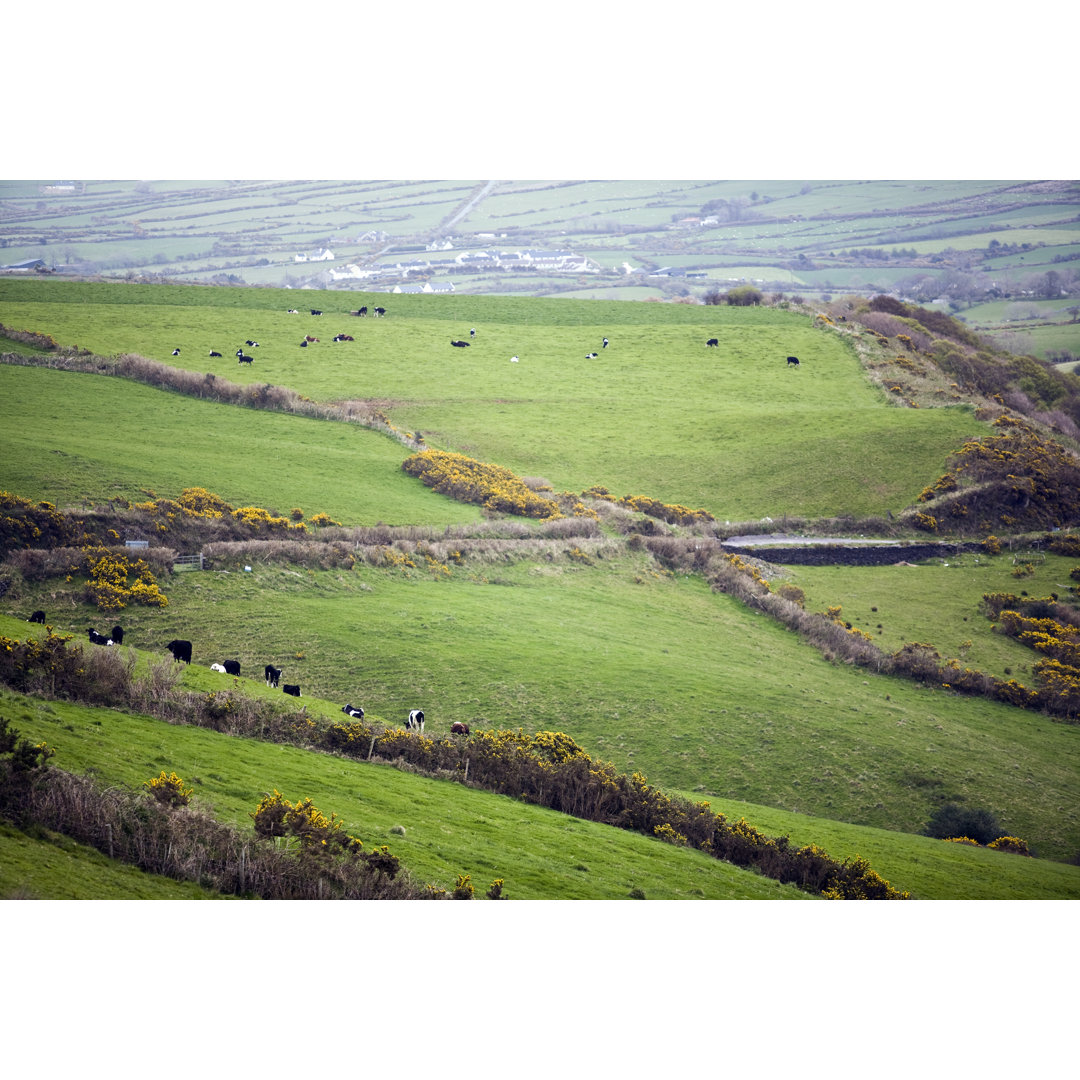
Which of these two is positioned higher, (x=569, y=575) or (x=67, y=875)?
(x=569, y=575)

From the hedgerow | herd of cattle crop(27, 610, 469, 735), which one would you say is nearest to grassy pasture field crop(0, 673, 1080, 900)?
the hedgerow

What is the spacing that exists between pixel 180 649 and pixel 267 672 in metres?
1.77

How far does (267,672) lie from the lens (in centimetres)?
1800

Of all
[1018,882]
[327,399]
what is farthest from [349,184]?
[1018,882]

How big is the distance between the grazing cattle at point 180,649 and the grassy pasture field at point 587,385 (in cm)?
1710

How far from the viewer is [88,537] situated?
730 inches

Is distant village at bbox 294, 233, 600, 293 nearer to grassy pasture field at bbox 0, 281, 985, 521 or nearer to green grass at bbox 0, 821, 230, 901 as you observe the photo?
grassy pasture field at bbox 0, 281, 985, 521

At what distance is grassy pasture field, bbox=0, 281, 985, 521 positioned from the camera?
37156 mm

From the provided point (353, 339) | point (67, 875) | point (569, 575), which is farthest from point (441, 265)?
point (67, 875)

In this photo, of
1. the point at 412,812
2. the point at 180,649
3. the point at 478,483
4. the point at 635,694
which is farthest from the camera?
the point at 478,483

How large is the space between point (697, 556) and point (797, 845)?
1678 cm

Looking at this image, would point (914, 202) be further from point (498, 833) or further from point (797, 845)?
point (498, 833)

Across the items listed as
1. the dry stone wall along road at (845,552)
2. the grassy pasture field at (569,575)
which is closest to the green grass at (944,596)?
the grassy pasture field at (569,575)

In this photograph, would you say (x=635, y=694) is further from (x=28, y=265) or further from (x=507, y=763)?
(x=28, y=265)
